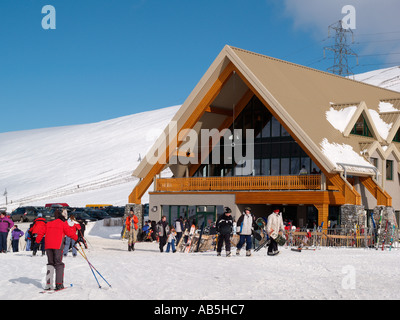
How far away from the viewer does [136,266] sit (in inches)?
757

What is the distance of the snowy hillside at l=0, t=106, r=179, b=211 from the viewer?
382 feet

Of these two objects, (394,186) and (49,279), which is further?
(394,186)

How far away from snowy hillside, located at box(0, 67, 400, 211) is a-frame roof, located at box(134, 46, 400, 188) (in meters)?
59.9

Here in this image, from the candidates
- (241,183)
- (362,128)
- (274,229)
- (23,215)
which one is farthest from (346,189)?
(23,215)

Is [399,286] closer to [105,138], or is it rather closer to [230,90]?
[230,90]

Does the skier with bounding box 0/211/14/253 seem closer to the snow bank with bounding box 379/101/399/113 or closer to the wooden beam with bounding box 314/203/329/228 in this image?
the wooden beam with bounding box 314/203/329/228

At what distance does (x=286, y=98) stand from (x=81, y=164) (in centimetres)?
11707

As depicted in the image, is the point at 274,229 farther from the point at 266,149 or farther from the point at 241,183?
the point at 266,149

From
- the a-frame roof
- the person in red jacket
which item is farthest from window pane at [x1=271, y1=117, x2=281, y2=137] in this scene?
the person in red jacket

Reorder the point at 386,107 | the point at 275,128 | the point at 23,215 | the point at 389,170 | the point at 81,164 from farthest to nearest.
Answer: the point at 81,164 < the point at 23,215 < the point at 386,107 < the point at 389,170 < the point at 275,128

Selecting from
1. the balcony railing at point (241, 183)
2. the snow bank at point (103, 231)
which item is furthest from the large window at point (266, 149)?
the snow bank at point (103, 231)

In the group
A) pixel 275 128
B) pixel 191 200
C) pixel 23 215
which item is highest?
pixel 275 128

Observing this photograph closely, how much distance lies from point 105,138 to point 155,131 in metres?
15.2

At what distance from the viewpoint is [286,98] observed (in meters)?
36.9
